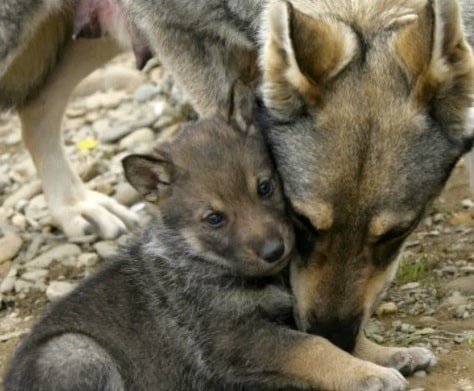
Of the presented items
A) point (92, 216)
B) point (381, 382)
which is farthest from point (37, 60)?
point (381, 382)

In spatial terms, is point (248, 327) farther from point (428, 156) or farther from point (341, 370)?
point (428, 156)

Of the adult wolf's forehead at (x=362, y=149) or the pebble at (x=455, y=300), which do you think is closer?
the adult wolf's forehead at (x=362, y=149)

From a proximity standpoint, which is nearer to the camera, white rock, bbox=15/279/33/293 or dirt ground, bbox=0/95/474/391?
dirt ground, bbox=0/95/474/391

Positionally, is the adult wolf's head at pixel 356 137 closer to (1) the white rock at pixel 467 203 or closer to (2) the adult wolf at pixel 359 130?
(2) the adult wolf at pixel 359 130

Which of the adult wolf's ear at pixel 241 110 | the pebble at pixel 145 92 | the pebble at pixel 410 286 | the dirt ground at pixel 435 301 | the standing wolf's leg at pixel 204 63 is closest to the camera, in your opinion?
the adult wolf's ear at pixel 241 110

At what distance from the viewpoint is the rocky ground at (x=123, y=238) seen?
5879 mm

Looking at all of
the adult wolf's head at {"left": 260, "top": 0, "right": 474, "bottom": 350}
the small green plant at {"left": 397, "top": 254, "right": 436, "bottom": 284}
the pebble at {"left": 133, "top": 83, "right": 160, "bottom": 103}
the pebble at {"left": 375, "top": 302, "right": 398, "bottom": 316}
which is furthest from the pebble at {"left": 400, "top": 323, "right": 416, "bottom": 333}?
the pebble at {"left": 133, "top": 83, "right": 160, "bottom": 103}

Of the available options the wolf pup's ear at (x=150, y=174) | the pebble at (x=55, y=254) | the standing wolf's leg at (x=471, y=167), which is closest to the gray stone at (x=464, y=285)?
the standing wolf's leg at (x=471, y=167)

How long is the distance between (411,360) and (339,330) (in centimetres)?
46

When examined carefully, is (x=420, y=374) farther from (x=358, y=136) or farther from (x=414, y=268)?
(x=414, y=268)

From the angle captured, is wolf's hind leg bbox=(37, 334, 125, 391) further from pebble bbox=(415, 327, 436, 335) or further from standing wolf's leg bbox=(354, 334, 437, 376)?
pebble bbox=(415, 327, 436, 335)

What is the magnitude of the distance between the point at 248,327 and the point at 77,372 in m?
0.67

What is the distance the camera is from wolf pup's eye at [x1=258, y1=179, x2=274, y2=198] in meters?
5.01

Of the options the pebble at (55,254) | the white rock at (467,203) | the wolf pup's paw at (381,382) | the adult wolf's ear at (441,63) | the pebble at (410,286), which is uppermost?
the adult wolf's ear at (441,63)
